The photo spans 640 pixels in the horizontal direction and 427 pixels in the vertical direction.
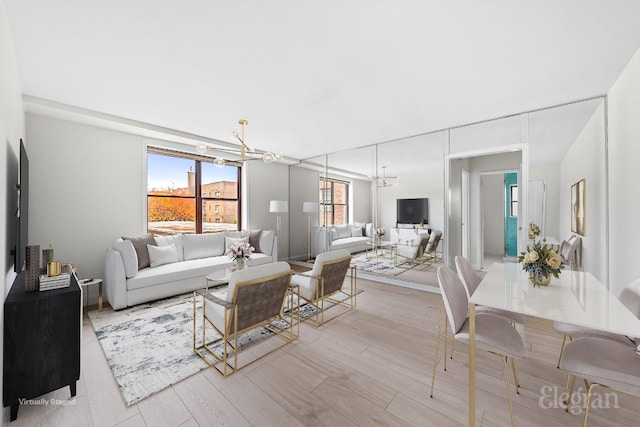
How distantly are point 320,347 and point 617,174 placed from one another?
3.69 metres

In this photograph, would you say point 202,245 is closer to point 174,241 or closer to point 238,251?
point 174,241

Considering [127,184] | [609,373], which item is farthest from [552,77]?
[127,184]

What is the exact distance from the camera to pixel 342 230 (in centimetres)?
607

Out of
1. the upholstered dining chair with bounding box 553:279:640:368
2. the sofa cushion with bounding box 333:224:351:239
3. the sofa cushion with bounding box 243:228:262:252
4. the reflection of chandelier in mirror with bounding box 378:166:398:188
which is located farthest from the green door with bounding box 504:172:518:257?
the sofa cushion with bounding box 243:228:262:252

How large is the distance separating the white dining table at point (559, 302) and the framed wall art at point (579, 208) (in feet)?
7.69

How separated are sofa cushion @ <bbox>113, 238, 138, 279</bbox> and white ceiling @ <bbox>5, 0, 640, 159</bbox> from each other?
1871 millimetres

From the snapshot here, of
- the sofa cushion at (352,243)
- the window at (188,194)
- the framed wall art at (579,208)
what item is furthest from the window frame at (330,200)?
the framed wall art at (579,208)

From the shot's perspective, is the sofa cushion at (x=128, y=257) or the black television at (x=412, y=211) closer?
the sofa cushion at (x=128, y=257)

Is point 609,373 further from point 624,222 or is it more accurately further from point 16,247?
point 16,247

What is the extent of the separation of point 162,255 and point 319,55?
3734mm

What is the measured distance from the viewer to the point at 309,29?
6.38ft

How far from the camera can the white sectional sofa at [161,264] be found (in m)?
3.32
